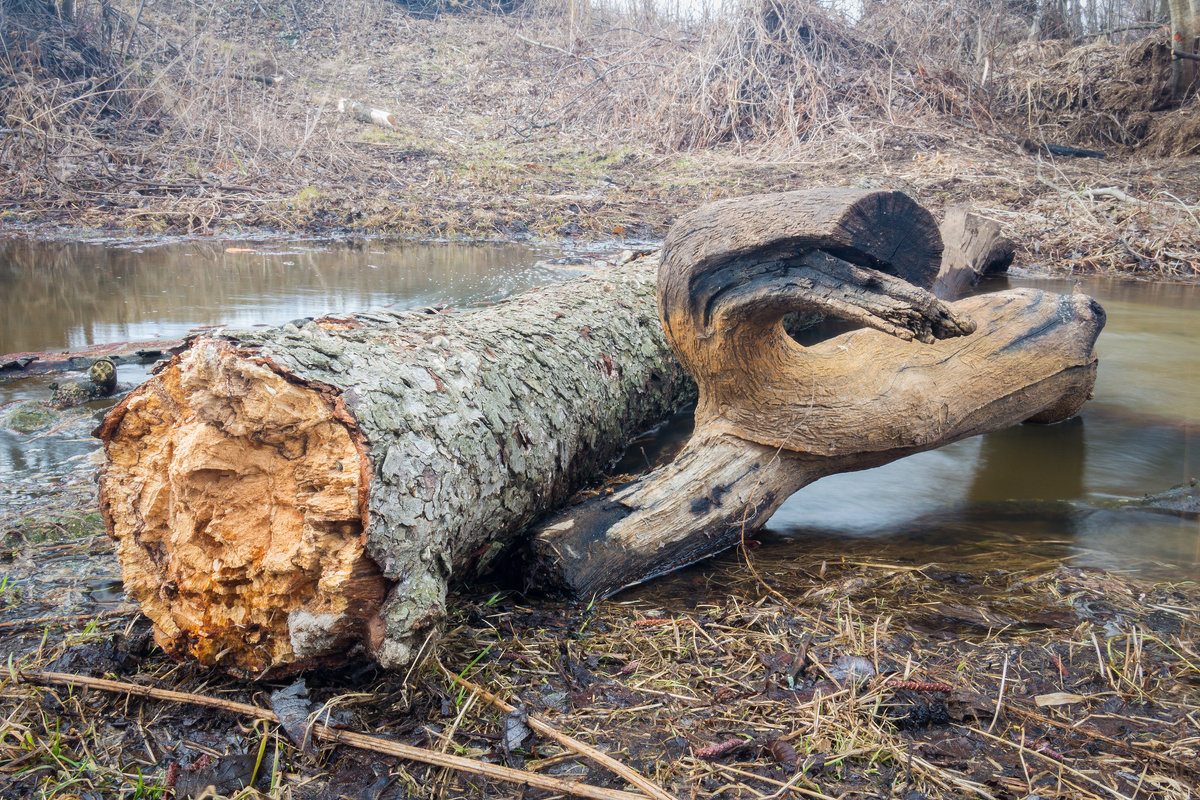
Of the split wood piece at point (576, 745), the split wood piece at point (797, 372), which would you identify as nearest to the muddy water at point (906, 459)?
the split wood piece at point (797, 372)

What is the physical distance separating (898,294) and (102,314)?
6086 millimetres

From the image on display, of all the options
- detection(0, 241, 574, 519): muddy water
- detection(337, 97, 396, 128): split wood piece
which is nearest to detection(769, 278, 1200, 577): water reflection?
detection(0, 241, 574, 519): muddy water

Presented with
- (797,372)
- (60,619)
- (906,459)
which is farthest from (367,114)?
(60,619)

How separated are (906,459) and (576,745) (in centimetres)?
285

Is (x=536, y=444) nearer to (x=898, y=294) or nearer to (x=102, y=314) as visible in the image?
(x=898, y=294)

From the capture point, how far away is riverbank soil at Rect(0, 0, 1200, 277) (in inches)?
391

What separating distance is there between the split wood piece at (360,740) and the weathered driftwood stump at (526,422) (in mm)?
140

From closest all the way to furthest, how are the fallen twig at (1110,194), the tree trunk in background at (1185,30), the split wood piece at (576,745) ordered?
the split wood piece at (576,745) < the fallen twig at (1110,194) < the tree trunk in background at (1185,30)

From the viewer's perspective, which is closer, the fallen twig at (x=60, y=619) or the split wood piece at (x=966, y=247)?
the fallen twig at (x=60, y=619)

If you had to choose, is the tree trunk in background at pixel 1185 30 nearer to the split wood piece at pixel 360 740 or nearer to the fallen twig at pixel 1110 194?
the fallen twig at pixel 1110 194

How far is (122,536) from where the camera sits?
6.67 ft

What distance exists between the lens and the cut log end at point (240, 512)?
6.12ft

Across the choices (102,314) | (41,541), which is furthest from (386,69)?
(41,541)

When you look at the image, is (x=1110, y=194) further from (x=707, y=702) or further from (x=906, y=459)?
(x=707, y=702)
